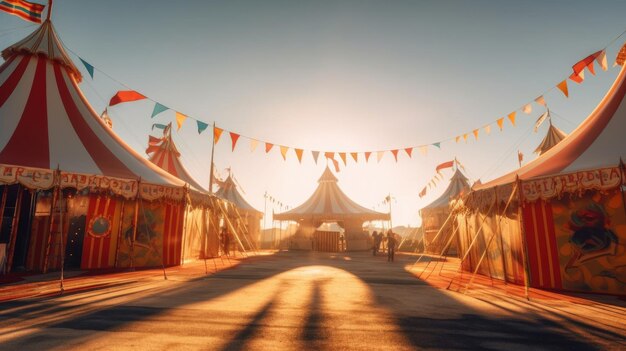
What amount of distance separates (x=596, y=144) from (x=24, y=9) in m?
16.2

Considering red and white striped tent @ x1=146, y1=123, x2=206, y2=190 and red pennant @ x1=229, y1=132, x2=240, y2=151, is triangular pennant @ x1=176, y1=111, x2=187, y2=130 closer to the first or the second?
red pennant @ x1=229, y1=132, x2=240, y2=151

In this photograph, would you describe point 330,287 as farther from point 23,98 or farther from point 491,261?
point 23,98

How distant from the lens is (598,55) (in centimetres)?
770

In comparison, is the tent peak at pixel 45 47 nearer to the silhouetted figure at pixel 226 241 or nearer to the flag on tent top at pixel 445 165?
the silhouetted figure at pixel 226 241

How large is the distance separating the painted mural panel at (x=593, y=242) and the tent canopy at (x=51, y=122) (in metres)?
10.4

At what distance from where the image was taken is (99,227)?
8547mm

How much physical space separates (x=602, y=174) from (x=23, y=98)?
14622 mm

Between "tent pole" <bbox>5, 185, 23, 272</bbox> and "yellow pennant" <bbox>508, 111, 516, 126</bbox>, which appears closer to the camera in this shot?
"tent pole" <bbox>5, 185, 23, 272</bbox>

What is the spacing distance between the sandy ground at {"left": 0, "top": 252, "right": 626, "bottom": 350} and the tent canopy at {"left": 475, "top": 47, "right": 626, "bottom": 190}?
8.80 feet

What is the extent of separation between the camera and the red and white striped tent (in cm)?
1641

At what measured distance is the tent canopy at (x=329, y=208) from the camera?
846 inches

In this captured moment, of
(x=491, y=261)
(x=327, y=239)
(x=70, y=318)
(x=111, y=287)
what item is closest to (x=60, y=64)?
(x=111, y=287)

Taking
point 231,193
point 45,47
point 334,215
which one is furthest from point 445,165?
point 45,47

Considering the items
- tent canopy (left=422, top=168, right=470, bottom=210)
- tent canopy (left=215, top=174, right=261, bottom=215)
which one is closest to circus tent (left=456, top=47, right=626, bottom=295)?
tent canopy (left=422, top=168, right=470, bottom=210)
